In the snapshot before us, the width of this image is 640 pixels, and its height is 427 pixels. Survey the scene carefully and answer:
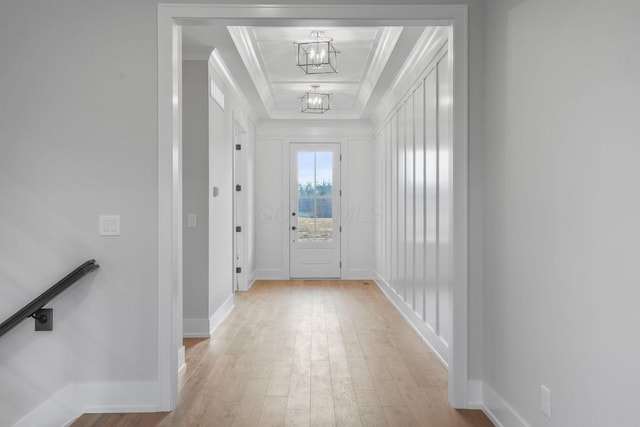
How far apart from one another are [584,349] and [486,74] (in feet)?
5.38

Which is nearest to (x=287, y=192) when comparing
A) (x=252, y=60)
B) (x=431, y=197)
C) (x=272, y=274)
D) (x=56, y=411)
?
(x=272, y=274)

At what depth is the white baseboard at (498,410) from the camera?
2.33 m

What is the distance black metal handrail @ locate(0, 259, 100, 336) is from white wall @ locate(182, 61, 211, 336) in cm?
156

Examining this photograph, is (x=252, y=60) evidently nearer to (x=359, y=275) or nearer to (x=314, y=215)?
(x=314, y=215)

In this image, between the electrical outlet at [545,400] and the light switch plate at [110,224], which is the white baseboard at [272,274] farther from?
the electrical outlet at [545,400]

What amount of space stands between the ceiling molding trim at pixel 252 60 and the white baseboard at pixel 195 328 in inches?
99.0

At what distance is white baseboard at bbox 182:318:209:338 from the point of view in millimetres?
4254

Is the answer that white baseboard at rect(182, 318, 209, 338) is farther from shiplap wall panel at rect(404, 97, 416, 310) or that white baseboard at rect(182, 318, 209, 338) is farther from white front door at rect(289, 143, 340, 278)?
white front door at rect(289, 143, 340, 278)

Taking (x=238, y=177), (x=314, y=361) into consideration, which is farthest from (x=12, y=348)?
(x=238, y=177)

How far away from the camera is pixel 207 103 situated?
4234 mm

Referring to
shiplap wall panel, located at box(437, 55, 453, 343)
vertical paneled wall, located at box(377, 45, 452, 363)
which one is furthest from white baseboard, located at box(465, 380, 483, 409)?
shiplap wall panel, located at box(437, 55, 453, 343)

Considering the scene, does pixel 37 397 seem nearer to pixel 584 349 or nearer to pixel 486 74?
pixel 584 349

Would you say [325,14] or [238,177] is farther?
[238,177]

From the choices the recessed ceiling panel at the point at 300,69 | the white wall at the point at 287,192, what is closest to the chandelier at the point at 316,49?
the recessed ceiling panel at the point at 300,69
